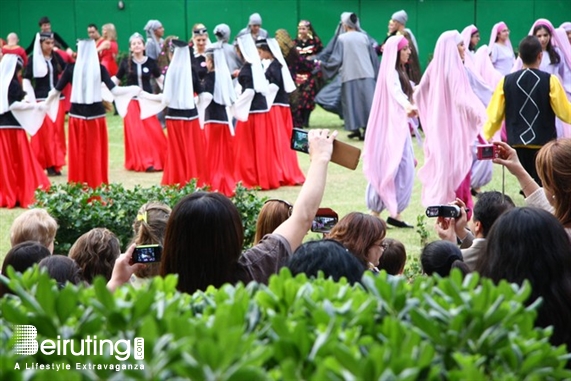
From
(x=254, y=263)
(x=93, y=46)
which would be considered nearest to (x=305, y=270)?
(x=254, y=263)

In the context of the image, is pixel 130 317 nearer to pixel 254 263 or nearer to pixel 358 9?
pixel 254 263

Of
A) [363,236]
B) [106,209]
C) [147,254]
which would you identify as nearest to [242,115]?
[106,209]

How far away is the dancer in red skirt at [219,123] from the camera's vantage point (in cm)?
1220

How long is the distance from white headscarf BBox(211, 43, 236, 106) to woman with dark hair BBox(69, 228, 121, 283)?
707cm

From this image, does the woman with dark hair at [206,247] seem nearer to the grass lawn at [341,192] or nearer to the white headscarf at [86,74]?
the grass lawn at [341,192]

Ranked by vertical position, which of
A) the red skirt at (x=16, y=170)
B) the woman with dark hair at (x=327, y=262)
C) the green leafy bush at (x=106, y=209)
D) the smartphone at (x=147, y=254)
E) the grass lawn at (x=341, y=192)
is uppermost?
the woman with dark hair at (x=327, y=262)

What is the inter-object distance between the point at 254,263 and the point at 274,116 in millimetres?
9411

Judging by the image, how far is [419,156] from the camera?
50.2 ft

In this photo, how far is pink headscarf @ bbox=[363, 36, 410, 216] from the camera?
9.88m

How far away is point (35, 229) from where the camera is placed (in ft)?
19.4

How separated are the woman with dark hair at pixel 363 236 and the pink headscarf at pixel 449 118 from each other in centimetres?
467

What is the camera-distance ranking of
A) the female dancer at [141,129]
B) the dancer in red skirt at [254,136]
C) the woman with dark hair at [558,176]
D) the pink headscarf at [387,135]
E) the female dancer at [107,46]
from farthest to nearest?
the female dancer at [107,46]
the female dancer at [141,129]
the dancer in red skirt at [254,136]
the pink headscarf at [387,135]
the woman with dark hair at [558,176]

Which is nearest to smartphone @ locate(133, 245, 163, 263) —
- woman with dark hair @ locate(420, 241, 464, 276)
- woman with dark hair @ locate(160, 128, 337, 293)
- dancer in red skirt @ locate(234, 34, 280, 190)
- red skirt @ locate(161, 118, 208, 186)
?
woman with dark hair @ locate(160, 128, 337, 293)

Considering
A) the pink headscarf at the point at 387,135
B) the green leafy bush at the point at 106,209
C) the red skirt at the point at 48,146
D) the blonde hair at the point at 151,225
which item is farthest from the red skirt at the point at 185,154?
the blonde hair at the point at 151,225
